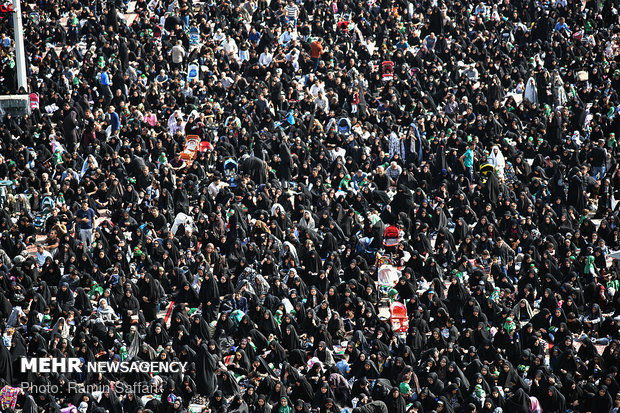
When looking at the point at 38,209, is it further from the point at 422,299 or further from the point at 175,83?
the point at 422,299

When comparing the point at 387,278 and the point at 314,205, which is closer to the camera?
the point at 387,278

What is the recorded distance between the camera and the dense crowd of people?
815 inches

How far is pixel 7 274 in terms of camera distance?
23.4 meters

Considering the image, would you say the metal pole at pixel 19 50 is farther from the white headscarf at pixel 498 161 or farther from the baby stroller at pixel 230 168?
the white headscarf at pixel 498 161

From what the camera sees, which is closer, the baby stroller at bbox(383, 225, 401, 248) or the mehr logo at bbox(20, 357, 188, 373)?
the mehr logo at bbox(20, 357, 188, 373)

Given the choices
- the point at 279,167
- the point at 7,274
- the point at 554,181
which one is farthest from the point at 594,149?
the point at 7,274

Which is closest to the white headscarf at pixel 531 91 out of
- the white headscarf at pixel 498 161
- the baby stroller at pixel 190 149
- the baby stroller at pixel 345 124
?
the white headscarf at pixel 498 161

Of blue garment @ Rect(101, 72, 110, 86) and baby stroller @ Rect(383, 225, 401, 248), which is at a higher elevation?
blue garment @ Rect(101, 72, 110, 86)

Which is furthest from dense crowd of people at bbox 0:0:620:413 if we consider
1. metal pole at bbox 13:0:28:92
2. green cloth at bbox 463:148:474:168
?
metal pole at bbox 13:0:28:92

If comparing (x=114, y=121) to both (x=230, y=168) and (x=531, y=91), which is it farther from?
(x=531, y=91)

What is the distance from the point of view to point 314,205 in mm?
26938

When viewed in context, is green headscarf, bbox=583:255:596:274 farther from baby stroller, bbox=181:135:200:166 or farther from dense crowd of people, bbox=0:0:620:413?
baby stroller, bbox=181:135:200:166

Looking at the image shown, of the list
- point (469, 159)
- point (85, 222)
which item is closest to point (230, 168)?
point (85, 222)

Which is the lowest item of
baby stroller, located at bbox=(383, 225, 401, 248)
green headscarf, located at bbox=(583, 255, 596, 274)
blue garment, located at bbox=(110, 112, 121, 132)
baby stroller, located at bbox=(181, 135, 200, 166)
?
green headscarf, located at bbox=(583, 255, 596, 274)
